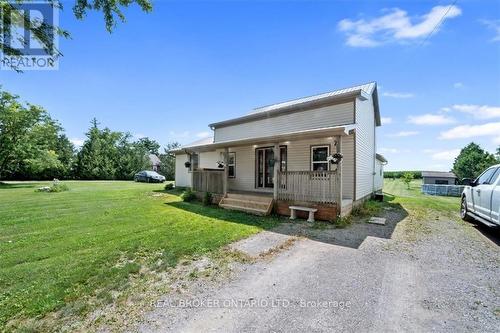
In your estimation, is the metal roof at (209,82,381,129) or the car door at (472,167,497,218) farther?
the metal roof at (209,82,381,129)

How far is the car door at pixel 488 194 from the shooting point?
19.0ft

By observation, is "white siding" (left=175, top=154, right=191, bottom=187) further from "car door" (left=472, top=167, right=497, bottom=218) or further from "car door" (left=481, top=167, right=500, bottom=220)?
"car door" (left=481, top=167, right=500, bottom=220)

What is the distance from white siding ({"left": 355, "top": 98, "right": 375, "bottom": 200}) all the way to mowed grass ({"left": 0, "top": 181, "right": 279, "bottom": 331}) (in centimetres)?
492

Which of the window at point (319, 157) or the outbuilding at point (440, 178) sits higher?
the window at point (319, 157)

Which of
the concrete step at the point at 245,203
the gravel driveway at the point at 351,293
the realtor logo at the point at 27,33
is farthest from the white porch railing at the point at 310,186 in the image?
the realtor logo at the point at 27,33

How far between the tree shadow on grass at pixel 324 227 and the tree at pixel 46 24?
19.7 feet

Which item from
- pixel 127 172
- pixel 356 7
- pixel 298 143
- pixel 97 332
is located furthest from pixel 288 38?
pixel 127 172

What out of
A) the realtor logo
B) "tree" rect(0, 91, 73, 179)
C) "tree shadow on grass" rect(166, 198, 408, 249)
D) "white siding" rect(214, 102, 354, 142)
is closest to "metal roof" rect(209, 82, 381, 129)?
"white siding" rect(214, 102, 354, 142)

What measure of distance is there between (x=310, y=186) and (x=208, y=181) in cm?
534

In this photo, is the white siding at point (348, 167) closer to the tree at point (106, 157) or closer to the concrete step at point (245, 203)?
the concrete step at point (245, 203)

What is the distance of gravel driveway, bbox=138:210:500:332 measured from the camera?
8.67 feet

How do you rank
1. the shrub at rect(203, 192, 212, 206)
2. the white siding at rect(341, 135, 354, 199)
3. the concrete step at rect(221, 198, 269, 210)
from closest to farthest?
1. the concrete step at rect(221, 198, 269, 210)
2. the white siding at rect(341, 135, 354, 199)
3. the shrub at rect(203, 192, 212, 206)

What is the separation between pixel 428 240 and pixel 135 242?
23.3 feet

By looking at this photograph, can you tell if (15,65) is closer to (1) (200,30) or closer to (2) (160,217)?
(2) (160,217)
